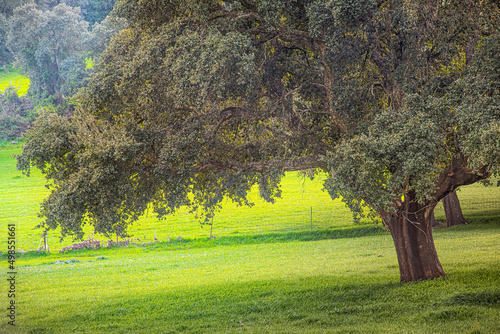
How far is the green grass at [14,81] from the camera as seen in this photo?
98300 millimetres

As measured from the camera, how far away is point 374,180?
1284cm

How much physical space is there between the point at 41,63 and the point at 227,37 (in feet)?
299

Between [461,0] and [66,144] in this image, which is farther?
[66,144]

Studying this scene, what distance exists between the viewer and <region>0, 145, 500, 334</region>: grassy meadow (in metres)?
14.2

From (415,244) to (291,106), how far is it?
6.99 metres

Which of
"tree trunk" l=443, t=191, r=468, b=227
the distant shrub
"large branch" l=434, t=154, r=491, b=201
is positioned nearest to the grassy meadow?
"tree trunk" l=443, t=191, r=468, b=227

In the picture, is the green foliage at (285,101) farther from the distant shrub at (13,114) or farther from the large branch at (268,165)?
the distant shrub at (13,114)

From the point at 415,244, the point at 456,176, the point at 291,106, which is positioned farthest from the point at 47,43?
the point at 456,176

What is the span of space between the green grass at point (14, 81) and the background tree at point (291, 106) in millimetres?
91360

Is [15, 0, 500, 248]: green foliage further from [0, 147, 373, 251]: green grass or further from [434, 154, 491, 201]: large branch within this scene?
[0, 147, 373, 251]: green grass

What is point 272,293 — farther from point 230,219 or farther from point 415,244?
point 230,219

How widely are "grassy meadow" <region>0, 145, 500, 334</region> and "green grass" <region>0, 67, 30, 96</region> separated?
216 ft

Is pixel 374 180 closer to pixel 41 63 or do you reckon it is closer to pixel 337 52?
pixel 337 52

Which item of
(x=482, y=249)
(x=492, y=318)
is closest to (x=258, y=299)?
(x=492, y=318)
